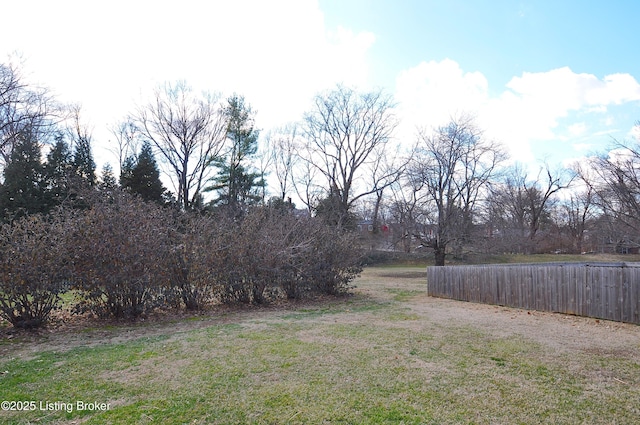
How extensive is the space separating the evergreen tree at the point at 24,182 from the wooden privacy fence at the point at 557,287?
928 inches

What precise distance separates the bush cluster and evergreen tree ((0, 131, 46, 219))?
18.5 m

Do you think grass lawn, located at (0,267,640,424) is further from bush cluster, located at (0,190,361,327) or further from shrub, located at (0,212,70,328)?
bush cluster, located at (0,190,361,327)

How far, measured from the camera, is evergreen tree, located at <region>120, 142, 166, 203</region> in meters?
27.2

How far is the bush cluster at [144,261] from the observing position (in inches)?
279

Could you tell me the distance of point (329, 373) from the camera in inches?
175

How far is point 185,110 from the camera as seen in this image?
28188 mm

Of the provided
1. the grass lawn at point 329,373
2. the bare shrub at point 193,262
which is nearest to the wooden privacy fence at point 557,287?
the grass lawn at point 329,373

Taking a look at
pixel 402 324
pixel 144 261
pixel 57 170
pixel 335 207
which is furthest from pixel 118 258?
pixel 335 207

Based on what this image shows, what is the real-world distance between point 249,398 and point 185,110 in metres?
27.5

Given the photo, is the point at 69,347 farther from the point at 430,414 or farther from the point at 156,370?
the point at 430,414

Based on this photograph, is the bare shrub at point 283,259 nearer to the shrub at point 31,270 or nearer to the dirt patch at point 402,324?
the dirt patch at point 402,324

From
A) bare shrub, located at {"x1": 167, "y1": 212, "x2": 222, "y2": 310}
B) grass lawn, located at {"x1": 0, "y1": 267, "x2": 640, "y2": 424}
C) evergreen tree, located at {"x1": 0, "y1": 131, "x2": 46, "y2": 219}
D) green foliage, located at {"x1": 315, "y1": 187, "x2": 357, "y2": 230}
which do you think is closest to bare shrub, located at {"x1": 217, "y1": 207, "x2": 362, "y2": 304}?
bare shrub, located at {"x1": 167, "y1": 212, "x2": 222, "y2": 310}

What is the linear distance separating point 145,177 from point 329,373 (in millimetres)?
26330

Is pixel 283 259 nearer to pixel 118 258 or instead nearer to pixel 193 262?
pixel 193 262
